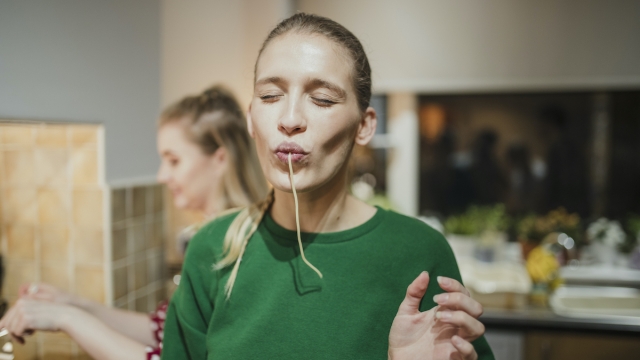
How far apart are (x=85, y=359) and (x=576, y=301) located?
79.8 inches

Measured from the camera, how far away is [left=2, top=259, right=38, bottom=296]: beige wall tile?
1470mm

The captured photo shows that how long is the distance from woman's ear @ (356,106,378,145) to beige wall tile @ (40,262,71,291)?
1.10 meters

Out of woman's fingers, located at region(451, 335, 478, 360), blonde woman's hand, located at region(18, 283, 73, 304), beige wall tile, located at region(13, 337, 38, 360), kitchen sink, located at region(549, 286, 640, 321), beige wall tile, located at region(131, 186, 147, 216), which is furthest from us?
kitchen sink, located at region(549, 286, 640, 321)

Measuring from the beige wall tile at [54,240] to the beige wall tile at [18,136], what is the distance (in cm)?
26

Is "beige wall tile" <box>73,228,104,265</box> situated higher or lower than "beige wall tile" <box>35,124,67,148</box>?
lower

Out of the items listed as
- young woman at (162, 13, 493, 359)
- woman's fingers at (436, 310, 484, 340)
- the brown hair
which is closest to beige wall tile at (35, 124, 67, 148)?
young woman at (162, 13, 493, 359)

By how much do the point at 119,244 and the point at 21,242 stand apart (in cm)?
28

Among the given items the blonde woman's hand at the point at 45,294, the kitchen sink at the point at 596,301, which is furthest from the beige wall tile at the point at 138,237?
the kitchen sink at the point at 596,301

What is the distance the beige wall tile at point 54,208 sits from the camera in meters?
1.47

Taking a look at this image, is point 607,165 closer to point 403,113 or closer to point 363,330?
point 403,113

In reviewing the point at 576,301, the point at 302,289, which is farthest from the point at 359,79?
the point at 576,301

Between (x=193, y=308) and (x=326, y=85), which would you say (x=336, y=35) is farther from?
(x=193, y=308)

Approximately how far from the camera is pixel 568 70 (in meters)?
2.60

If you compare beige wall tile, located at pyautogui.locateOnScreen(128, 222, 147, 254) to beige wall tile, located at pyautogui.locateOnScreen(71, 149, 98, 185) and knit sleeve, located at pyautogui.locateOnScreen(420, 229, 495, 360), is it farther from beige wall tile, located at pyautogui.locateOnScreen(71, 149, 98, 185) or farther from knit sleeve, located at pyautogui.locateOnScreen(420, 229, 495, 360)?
knit sleeve, located at pyautogui.locateOnScreen(420, 229, 495, 360)
